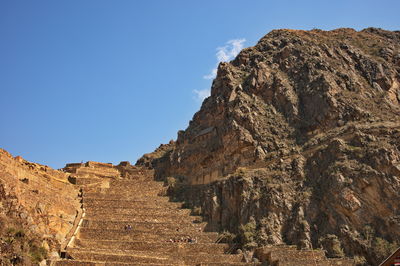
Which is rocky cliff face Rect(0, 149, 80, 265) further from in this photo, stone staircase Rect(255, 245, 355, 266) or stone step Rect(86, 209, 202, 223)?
stone staircase Rect(255, 245, 355, 266)

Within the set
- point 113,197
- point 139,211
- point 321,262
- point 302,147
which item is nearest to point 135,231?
point 139,211

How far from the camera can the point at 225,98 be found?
4538 centimetres

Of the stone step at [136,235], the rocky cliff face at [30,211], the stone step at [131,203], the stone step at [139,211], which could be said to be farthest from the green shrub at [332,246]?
the rocky cliff face at [30,211]

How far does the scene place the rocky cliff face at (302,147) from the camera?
29703mm

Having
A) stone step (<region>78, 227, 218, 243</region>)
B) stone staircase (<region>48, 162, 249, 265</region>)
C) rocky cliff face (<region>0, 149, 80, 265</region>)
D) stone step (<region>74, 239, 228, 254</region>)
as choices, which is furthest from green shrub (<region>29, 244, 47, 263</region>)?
stone step (<region>78, 227, 218, 243</region>)

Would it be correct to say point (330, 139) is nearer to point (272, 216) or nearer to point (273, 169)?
point (273, 169)

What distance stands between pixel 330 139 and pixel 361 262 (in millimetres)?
11643

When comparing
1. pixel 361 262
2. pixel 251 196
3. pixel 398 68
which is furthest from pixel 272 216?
pixel 398 68

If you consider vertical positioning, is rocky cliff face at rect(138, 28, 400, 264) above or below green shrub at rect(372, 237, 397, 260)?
above

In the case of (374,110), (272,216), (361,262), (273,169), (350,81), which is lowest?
(361,262)

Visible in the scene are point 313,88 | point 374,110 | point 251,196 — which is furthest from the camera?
point 313,88

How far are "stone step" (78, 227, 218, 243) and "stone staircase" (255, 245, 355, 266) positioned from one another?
16.5 ft

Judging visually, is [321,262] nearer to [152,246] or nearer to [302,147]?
[152,246]

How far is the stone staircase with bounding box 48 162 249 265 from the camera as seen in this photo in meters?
27.4
